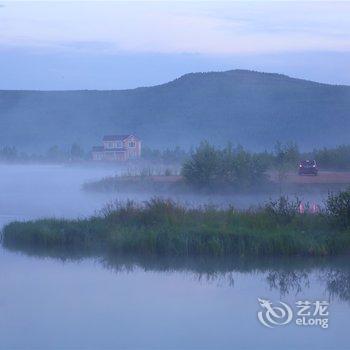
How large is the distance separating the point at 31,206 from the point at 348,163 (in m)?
22.6

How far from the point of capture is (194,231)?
64.1 feet

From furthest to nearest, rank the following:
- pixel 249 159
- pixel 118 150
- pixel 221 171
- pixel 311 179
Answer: pixel 118 150 → pixel 311 179 → pixel 249 159 → pixel 221 171

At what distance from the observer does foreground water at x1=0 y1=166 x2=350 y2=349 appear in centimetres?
1132

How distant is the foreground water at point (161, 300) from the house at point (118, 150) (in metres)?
45.0

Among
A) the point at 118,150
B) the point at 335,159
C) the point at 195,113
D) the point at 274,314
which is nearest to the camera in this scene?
the point at 274,314

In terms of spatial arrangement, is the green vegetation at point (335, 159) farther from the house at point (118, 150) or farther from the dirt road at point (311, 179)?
the house at point (118, 150)

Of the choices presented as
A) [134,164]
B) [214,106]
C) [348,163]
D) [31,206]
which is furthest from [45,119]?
[31,206]

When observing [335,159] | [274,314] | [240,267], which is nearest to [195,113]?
[335,159]

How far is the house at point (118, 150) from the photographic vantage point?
64.5 metres

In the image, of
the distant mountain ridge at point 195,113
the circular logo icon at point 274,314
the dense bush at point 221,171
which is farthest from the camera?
the distant mountain ridge at point 195,113

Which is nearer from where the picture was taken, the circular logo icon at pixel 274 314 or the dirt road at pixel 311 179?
the circular logo icon at pixel 274 314

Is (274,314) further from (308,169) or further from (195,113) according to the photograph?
(195,113)

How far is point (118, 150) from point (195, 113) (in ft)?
78.4

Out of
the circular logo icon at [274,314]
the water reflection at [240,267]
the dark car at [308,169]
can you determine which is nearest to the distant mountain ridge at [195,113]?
the dark car at [308,169]
